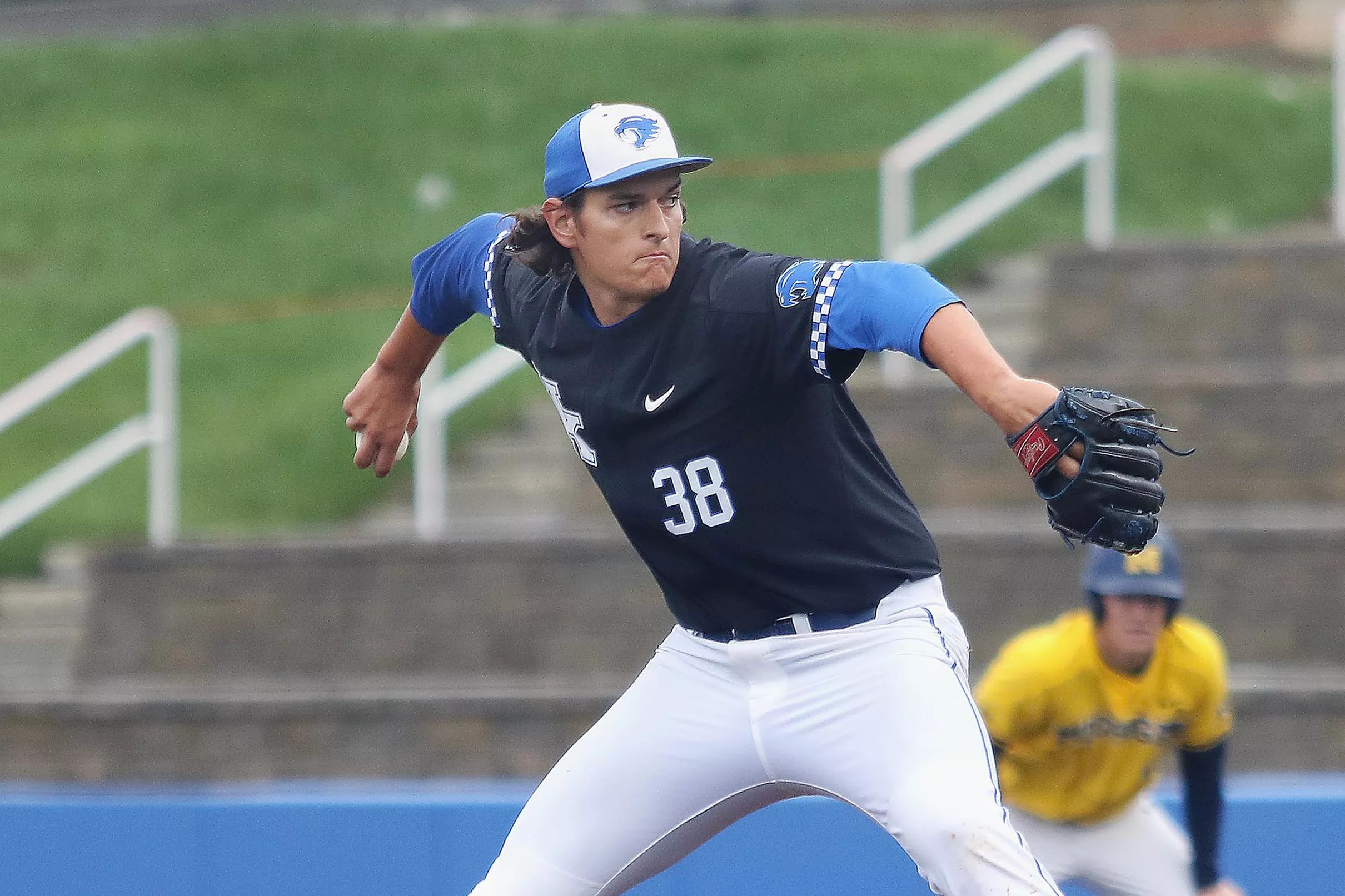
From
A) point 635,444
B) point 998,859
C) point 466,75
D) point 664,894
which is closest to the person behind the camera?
point 998,859

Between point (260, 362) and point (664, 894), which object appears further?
point (260, 362)

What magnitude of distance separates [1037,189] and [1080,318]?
3803 millimetres

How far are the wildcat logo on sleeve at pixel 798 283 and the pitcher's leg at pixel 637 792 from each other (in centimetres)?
88

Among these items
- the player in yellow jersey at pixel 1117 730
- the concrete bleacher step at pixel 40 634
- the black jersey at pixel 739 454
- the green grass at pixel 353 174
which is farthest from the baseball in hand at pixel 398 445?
the green grass at pixel 353 174

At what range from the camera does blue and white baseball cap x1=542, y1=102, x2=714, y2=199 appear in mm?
4156

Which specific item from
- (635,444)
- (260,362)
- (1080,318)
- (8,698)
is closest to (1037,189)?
(1080,318)

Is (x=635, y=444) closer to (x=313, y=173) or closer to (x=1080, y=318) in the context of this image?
(x=1080, y=318)

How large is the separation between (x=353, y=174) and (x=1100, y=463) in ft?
42.8

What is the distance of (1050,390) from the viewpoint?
141 inches

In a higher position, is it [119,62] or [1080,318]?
[119,62]

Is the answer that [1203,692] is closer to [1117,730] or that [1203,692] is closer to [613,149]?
[1117,730]

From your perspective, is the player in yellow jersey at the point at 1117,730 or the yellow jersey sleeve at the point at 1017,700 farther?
the yellow jersey sleeve at the point at 1017,700

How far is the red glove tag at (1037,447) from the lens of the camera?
3.56 meters

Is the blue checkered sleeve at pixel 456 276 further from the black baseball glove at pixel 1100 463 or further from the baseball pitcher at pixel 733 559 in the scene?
the black baseball glove at pixel 1100 463
